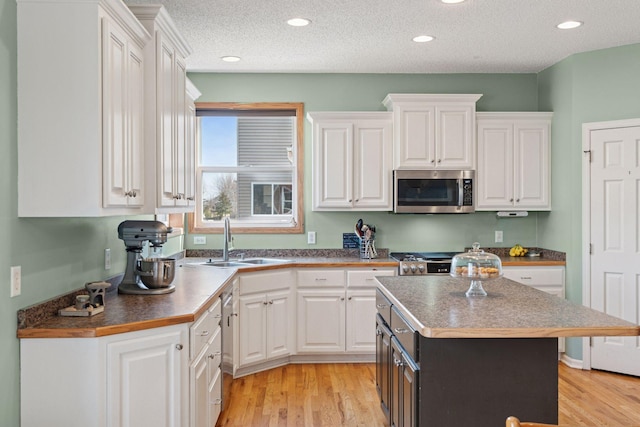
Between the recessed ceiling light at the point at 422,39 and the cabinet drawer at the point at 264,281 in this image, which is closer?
the recessed ceiling light at the point at 422,39

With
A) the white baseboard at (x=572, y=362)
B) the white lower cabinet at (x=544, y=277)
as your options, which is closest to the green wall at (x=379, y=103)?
the white lower cabinet at (x=544, y=277)

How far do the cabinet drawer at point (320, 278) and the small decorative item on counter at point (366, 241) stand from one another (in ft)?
1.37

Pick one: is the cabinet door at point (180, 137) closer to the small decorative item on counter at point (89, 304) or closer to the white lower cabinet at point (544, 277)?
the small decorative item on counter at point (89, 304)

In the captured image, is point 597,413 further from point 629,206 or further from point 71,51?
point 71,51

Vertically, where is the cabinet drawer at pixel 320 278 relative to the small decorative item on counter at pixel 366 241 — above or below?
below

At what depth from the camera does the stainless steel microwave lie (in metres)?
4.96

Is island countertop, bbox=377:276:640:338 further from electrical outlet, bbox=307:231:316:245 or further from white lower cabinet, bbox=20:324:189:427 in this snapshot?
electrical outlet, bbox=307:231:316:245

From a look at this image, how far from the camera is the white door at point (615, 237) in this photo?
14.4 feet

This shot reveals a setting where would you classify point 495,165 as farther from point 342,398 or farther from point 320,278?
point 342,398

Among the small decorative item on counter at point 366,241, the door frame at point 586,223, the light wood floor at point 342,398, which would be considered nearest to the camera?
the light wood floor at point 342,398

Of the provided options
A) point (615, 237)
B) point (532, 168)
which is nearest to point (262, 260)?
point (532, 168)

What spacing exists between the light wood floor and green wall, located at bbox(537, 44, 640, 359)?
1.84 ft

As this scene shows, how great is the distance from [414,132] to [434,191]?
0.57 m

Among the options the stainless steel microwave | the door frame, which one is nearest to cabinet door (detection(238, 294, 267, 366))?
the stainless steel microwave
